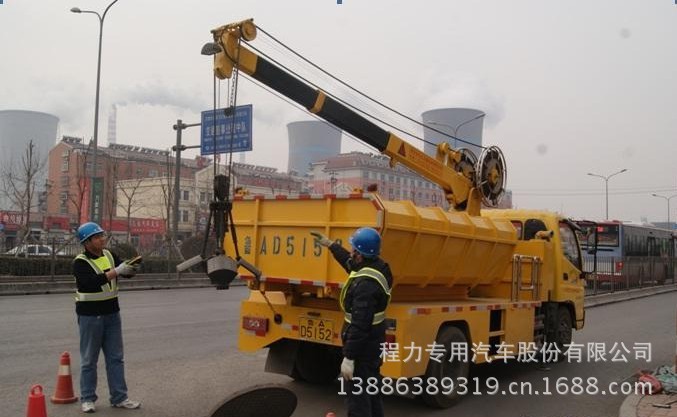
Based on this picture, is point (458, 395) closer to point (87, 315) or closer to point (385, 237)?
point (385, 237)

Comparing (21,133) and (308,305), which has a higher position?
(21,133)

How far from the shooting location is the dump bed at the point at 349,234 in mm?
6410

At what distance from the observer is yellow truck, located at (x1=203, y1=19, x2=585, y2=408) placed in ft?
21.3

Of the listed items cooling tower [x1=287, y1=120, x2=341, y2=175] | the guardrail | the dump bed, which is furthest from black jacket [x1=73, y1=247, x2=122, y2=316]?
cooling tower [x1=287, y1=120, x2=341, y2=175]

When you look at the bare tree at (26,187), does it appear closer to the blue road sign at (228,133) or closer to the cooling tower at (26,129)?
the blue road sign at (228,133)

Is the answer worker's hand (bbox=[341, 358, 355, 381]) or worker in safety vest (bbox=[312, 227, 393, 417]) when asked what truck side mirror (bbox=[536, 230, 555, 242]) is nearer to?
worker in safety vest (bbox=[312, 227, 393, 417])

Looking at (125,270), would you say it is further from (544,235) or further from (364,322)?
(544,235)

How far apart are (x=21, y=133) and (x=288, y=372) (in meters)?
109

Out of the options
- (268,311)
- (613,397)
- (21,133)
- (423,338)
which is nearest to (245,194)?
(268,311)

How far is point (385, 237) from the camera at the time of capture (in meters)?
6.28

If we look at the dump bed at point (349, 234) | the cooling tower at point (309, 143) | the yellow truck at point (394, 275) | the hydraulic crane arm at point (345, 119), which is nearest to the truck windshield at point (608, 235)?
the hydraulic crane arm at point (345, 119)

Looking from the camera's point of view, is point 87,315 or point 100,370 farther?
point 100,370

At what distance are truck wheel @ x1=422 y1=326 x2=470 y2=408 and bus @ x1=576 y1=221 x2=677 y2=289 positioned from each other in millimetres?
15413

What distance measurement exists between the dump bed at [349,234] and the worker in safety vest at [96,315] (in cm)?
147
